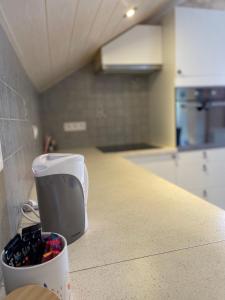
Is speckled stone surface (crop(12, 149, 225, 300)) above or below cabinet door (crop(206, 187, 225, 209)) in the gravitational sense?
above

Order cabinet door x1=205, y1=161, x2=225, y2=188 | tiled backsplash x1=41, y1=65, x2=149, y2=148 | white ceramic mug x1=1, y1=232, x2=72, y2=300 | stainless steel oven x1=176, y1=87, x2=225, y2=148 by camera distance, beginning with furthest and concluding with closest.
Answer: tiled backsplash x1=41, y1=65, x2=149, y2=148
cabinet door x1=205, y1=161, x2=225, y2=188
stainless steel oven x1=176, y1=87, x2=225, y2=148
white ceramic mug x1=1, y1=232, x2=72, y2=300

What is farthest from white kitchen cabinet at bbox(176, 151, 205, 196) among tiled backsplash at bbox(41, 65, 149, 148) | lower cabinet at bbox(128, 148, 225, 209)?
tiled backsplash at bbox(41, 65, 149, 148)

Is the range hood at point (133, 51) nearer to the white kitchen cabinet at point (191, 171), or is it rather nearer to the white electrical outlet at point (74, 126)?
the white electrical outlet at point (74, 126)

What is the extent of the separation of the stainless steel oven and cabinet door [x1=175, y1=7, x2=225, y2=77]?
18 cm

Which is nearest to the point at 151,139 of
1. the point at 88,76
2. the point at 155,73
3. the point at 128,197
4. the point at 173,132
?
the point at 173,132

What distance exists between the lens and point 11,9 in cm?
69

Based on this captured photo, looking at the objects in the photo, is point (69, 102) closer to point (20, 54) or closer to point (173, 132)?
point (173, 132)

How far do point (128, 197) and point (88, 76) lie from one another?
6.16 ft

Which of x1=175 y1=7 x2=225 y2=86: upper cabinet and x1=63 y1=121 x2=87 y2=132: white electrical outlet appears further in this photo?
x1=63 y1=121 x2=87 y2=132: white electrical outlet

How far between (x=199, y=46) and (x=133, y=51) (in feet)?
1.98

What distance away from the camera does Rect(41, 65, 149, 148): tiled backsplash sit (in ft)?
8.39

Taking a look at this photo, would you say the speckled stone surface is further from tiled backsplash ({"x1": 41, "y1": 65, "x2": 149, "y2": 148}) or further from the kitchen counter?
tiled backsplash ({"x1": 41, "y1": 65, "x2": 149, "y2": 148})

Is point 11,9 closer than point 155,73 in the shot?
Yes

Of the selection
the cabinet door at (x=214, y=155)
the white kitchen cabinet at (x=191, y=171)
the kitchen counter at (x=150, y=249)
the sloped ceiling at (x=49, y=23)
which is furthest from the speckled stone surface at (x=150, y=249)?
the cabinet door at (x=214, y=155)
